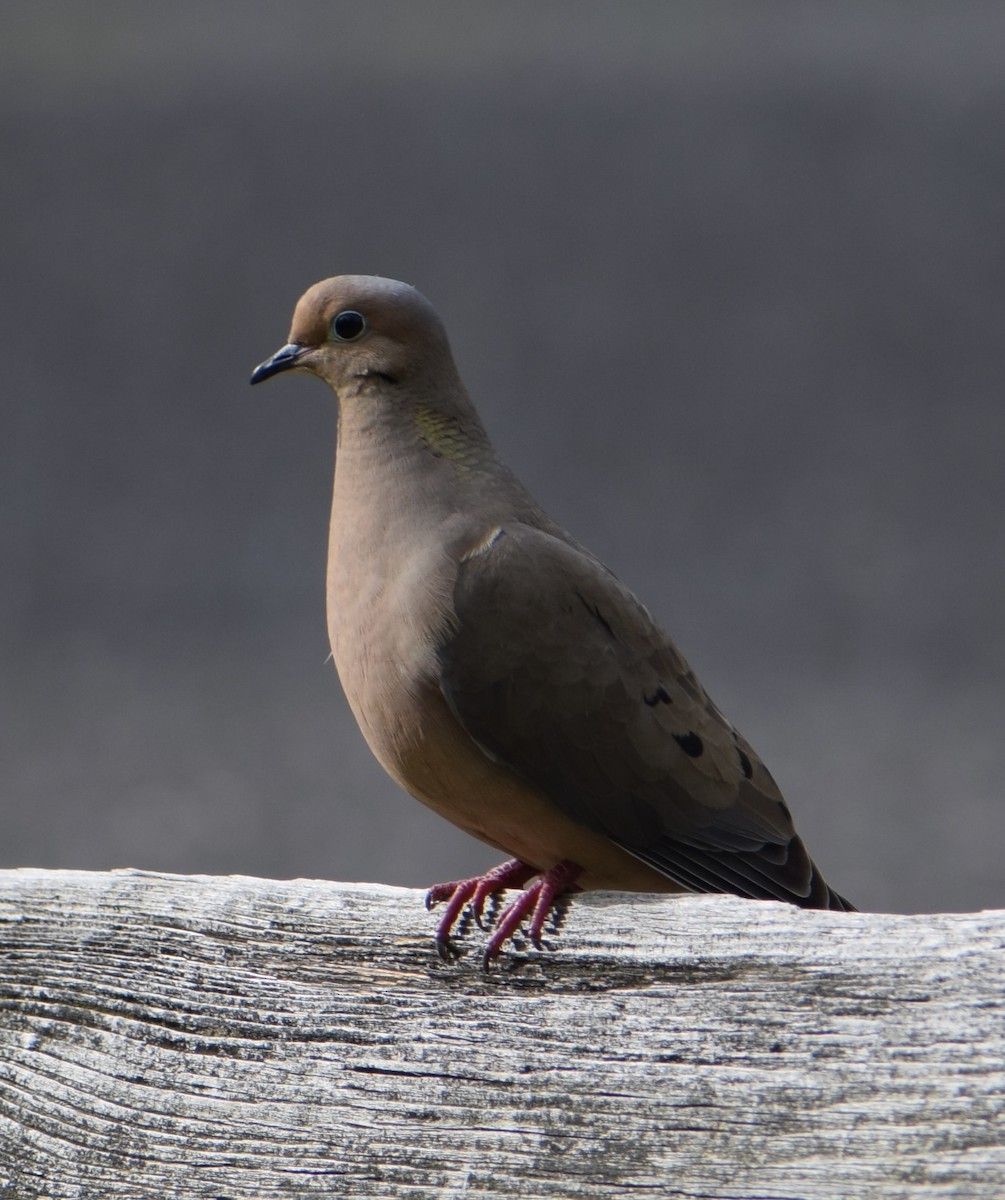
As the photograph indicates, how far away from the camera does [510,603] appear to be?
4.60ft

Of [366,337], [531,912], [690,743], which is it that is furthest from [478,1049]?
[366,337]

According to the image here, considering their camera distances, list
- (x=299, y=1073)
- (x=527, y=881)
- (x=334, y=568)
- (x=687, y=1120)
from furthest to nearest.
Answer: (x=334, y=568), (x=527, y=881), (x=299, y=1073), (x=687, y=1120)

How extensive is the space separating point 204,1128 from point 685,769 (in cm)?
64

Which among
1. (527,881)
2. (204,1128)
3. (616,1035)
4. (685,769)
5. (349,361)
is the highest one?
(349,361)

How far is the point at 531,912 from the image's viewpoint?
3.47ft

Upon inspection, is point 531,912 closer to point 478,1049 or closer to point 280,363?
point 478,1049

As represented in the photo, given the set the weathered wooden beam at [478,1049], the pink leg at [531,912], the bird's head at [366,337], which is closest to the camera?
the weathered wooden beam at [478,1049]

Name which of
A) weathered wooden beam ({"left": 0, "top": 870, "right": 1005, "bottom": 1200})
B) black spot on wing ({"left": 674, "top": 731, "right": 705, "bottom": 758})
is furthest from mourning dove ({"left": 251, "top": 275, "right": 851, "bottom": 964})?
weathered wooden beam ({"left": 0, "top": 870, "right": 1005, "bottom": 1200})

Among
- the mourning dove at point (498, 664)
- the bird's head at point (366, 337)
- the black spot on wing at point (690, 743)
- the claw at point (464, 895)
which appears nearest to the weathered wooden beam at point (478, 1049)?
the claw at point (464, 895)

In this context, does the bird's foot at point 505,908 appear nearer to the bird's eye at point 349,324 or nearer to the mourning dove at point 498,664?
the mourning dove at point 498,664

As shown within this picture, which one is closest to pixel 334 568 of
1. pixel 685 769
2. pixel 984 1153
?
pixel 685 769

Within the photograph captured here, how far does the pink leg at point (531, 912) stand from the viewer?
999 mm

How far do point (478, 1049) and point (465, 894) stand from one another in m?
0.16

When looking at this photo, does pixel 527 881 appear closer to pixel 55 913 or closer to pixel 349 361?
pixel 55 913
